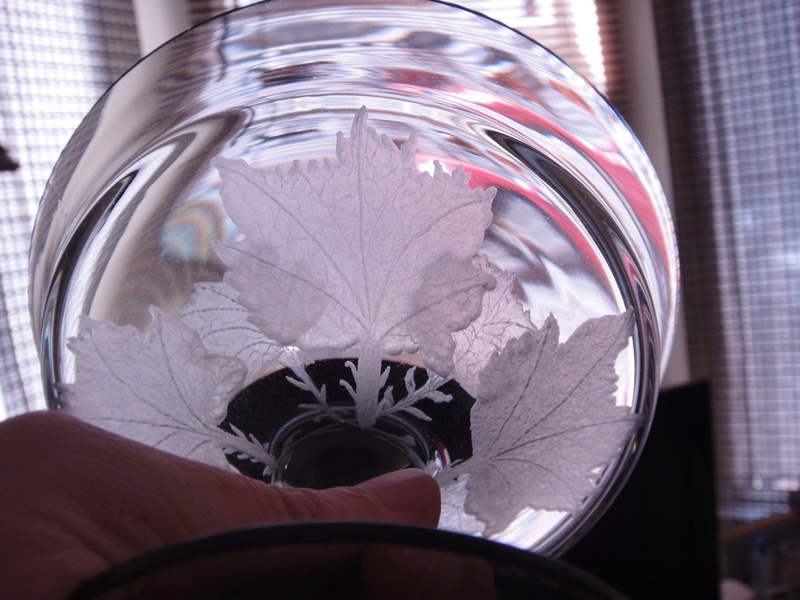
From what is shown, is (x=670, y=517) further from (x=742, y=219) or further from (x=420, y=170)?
(x=420, y=170)

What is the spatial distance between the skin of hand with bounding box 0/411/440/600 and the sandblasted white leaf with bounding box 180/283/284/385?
31mm

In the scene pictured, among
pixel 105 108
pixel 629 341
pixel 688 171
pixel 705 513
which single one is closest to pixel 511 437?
pixel 629 341

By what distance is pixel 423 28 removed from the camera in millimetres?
229

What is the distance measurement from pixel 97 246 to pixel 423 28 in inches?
4.8

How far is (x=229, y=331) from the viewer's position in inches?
8.8

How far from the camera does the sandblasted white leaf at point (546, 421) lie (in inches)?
8.8

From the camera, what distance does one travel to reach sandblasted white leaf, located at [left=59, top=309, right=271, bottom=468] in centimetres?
22

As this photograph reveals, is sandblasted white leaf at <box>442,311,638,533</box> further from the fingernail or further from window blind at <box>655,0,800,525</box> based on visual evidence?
window blind at <box>655,0,800,525</box>

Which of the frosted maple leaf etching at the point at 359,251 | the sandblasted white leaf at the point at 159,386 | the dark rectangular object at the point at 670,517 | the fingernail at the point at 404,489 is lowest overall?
the dark rectangular object at the point at 670,517

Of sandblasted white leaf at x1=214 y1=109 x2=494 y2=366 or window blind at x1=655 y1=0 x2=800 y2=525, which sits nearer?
sandblasted white leaf at x1=214 y1=109 x2=494 y2=366

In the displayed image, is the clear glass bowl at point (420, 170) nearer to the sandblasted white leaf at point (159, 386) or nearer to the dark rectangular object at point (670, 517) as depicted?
the sandblasted white leaf at point (159, 386)

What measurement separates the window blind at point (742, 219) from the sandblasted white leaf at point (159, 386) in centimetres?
125

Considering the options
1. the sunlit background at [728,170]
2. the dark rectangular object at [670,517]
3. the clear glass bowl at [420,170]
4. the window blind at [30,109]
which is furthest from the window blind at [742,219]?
the clear glass bowl at [420,170]

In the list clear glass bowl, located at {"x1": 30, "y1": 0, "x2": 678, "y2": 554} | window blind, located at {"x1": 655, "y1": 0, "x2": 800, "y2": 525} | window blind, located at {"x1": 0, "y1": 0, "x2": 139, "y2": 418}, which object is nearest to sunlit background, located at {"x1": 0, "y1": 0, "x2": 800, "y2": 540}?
window blind, located at {"x1": 655, "y1": 0, "x2": 800, "y2": 525}
